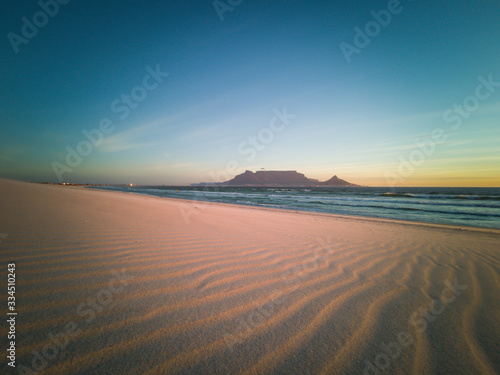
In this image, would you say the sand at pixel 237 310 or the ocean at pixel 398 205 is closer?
the sand at pixel 237 310

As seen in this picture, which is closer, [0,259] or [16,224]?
[0,259]

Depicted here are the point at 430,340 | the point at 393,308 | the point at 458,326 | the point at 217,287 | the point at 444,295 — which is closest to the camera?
the point at 430,340

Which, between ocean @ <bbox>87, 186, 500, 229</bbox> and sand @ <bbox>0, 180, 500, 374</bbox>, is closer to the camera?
sand @ <bbox>0, 180, 500, 374</bbox>

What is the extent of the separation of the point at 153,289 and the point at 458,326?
298 cm

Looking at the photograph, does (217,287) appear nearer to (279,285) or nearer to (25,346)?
(279,285)

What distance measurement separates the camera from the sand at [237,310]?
1.33 m

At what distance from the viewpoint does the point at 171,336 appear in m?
1.48

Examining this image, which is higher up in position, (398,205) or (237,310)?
(237,310)

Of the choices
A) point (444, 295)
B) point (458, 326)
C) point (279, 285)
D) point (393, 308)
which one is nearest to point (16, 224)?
point (279, 285)

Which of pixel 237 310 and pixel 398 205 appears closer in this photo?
pixel 237 310

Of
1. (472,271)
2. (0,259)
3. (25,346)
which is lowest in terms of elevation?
(472,271)

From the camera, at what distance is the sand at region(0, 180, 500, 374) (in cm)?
133

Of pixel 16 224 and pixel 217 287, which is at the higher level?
pixel 16 224

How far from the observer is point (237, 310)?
188cm
